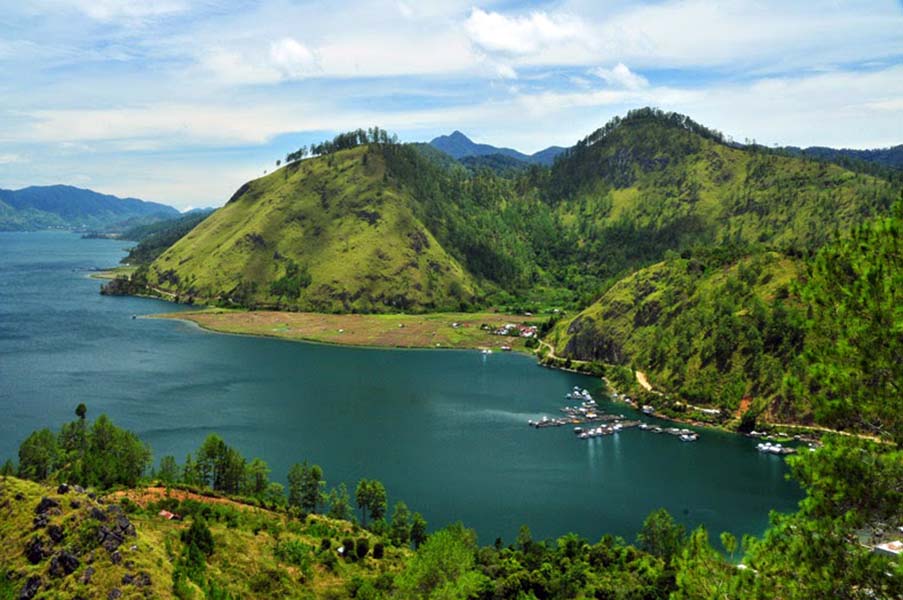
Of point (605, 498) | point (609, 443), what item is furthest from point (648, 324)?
point (605, 498)

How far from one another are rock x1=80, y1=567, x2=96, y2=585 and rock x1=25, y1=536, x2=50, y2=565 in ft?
12.7

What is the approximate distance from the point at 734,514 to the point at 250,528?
210 ft

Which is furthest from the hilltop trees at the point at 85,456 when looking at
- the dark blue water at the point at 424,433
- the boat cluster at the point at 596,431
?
the boat cluster at the point at 596,431

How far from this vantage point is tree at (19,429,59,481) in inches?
3295

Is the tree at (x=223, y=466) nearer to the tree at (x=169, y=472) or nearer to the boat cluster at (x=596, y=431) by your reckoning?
the tree at (x=169, y=472)

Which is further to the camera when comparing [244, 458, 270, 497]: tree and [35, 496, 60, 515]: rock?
[244, 458, 270, 497]: tree

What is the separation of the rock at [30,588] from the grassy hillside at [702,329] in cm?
11824

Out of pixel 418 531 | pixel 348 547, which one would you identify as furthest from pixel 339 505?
pixel 348 547

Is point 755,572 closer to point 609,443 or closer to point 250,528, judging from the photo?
point 250,528

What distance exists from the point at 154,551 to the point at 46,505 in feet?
28.3

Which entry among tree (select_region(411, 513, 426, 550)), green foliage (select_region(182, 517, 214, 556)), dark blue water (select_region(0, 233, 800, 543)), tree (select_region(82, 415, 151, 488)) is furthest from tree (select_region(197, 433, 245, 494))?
green foliage (select_region(182, 517, 214, 556))

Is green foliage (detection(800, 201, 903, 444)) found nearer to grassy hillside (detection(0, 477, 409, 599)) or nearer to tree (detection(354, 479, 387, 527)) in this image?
grassy hillside (detection(0, 477, 409, 599))

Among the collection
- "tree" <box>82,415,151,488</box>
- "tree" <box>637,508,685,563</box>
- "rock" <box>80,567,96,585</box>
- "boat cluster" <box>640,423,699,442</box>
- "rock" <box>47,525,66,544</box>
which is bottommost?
"tree" <box>637,508,685,563</box>

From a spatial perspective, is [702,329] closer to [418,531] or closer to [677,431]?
[677,431]
